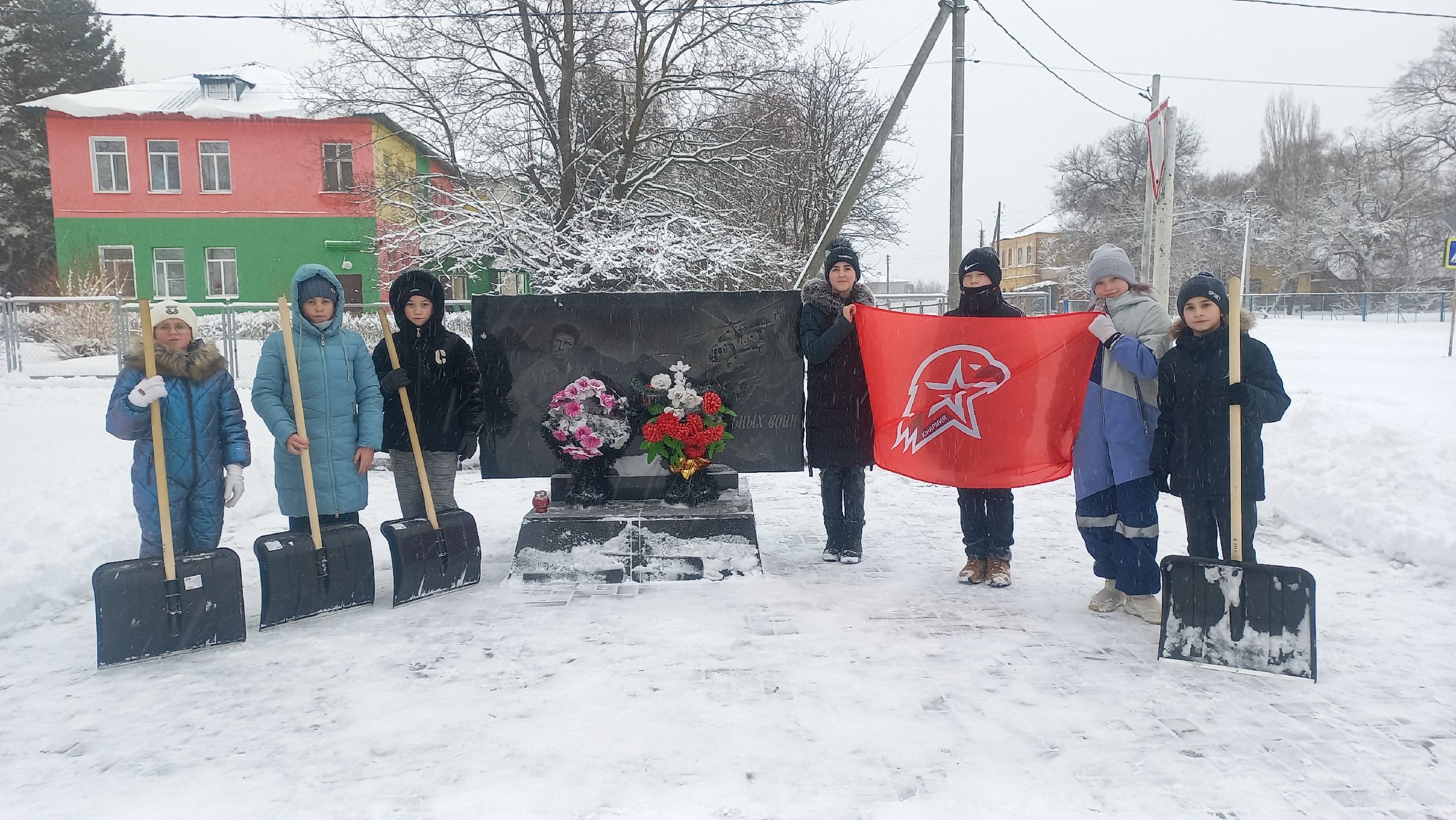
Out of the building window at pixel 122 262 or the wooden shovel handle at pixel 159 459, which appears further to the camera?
the building window at pixel 122 262

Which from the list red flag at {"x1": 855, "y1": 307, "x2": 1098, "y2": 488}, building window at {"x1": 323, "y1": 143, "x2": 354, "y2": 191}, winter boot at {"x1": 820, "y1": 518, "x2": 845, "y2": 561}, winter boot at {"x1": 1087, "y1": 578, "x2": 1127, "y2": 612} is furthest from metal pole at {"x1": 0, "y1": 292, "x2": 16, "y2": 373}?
winter boot at {"x1": 1087, "y1": 578, "x2": 1127, "y2": 612}

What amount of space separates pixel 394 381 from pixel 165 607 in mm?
1554

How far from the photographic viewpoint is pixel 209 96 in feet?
94.4

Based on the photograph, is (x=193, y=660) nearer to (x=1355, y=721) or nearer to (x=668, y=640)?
(x=668, y=640)

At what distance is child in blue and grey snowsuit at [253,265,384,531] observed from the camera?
4645 mm

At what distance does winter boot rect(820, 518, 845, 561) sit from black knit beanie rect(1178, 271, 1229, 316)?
2.33 m

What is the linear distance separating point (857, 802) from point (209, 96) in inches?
1308

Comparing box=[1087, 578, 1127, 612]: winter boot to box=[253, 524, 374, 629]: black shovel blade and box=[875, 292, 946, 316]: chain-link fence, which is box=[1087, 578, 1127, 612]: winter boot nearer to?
box=[253, 524, 374, 629]: black shovel blade

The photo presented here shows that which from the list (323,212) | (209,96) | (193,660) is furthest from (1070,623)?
(209,96)

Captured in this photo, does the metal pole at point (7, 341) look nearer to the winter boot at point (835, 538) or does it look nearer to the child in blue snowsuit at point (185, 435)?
the child in blue snowsuit at point (185, 435)

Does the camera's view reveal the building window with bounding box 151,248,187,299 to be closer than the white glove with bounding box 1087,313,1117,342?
No

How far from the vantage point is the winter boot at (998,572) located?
5.02 meters

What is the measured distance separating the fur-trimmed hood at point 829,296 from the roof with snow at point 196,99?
85.9 ft

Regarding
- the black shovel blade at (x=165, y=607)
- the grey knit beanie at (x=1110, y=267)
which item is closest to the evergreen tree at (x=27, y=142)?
the black shovel blade at (x=165, y=607)
